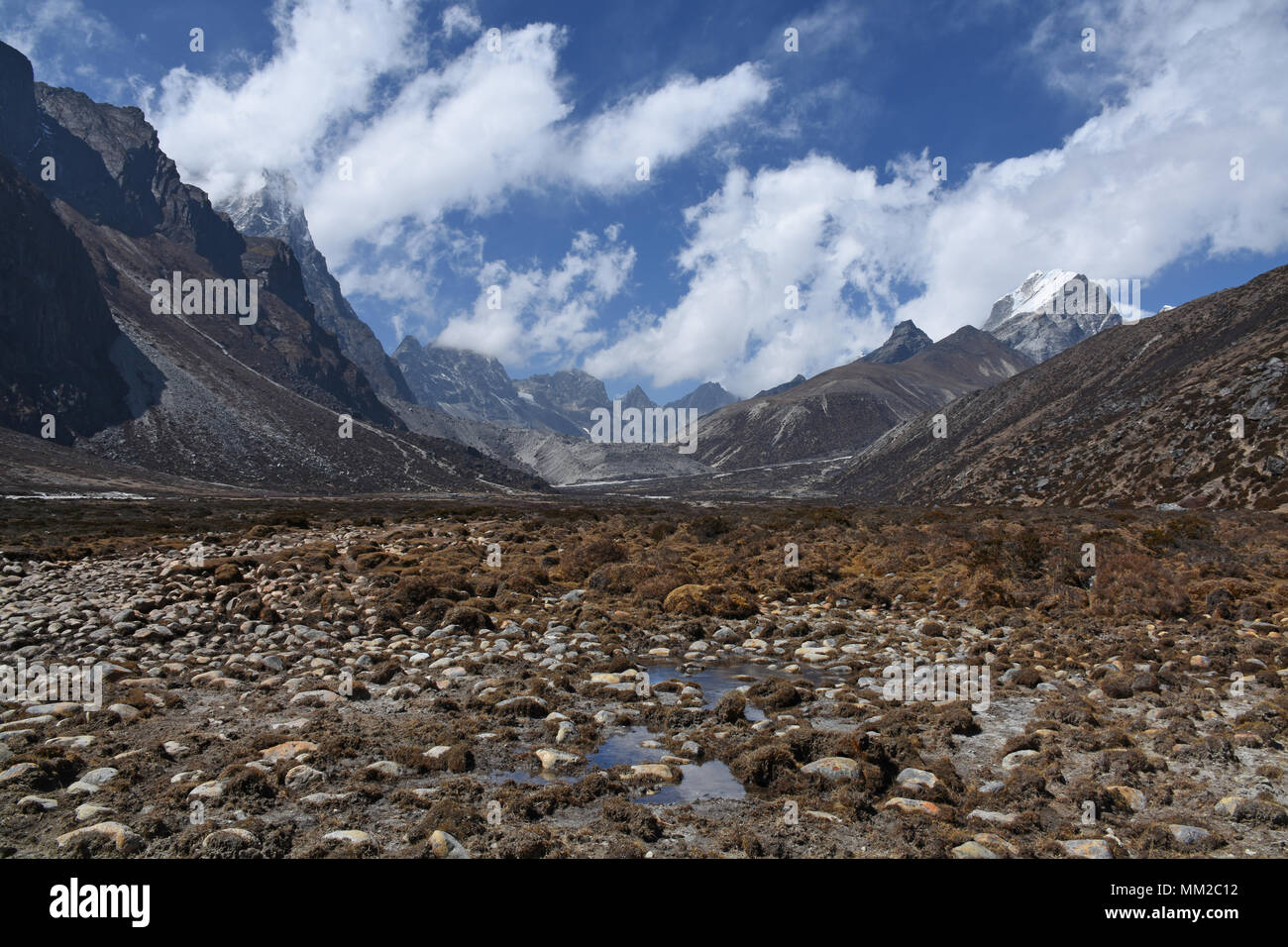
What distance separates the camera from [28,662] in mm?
13625

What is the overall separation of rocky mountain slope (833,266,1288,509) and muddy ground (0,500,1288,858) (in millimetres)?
47963

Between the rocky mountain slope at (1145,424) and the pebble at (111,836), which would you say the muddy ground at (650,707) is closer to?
the pebble at (111,836)

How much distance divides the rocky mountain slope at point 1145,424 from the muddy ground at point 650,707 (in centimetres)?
4796

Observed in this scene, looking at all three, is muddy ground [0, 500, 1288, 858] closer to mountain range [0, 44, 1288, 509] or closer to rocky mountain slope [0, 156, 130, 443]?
mountain range [0, 44, 1288, 509]

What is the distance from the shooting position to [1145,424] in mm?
78125

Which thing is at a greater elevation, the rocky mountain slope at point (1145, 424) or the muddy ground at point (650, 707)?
the rocky mountain slope at point (1145, 424)

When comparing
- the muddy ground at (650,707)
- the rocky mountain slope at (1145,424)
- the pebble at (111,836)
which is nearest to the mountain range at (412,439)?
the rocky mountain slope at (1145,424)

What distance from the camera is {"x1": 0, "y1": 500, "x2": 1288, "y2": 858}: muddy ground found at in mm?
7160

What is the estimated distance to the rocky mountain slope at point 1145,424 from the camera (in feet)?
206

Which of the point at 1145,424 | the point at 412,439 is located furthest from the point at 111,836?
the point at 412,439

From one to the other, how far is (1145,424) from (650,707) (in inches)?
3438
